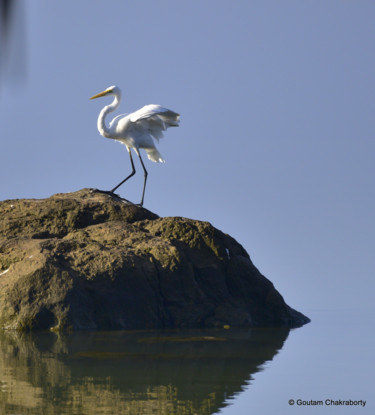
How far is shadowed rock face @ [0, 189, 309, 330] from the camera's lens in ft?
25.3

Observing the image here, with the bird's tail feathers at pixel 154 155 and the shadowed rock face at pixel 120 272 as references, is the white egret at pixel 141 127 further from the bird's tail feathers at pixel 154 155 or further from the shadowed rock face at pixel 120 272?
the shadowed rock face at pixel 120 272

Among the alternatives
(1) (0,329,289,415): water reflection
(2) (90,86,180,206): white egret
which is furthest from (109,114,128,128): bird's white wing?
(1) (0,329,289,415): water reflection

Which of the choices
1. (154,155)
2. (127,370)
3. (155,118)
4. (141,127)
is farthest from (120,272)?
(154,155)

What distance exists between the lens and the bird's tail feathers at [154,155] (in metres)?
13.1

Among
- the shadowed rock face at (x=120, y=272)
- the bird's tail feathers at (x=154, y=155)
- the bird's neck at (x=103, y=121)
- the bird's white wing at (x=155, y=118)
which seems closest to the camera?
the shadowed rock face at (x=120, y=272)

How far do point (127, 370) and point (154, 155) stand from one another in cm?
856

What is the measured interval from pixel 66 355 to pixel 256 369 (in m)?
1.78

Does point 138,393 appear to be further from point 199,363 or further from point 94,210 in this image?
point 94,210

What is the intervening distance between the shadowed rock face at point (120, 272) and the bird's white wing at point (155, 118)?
242cm

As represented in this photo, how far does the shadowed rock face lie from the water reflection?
523 mm

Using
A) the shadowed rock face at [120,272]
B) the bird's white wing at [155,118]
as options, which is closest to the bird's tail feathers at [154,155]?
the bird's white wing at [155,118]

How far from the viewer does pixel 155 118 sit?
473 inches

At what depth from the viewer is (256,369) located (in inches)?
211

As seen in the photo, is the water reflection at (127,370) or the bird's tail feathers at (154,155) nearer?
the water reflection at (127,370)
